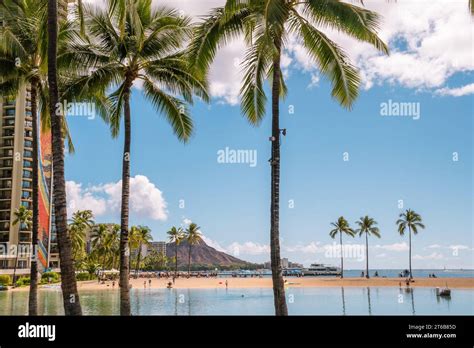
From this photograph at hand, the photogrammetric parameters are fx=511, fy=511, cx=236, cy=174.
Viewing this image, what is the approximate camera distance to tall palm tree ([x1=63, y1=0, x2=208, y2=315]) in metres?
19.5

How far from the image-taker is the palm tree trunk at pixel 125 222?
62.5ft

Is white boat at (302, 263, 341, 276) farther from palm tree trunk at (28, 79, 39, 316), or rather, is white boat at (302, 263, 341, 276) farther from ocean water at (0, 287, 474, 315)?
palm tree trunk at (28, 79, 39, 316)

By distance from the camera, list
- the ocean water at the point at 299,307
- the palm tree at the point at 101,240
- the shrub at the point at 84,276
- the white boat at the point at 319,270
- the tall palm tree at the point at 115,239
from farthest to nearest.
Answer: the white boat at the point at 319,270
the tall palm tree at the point at 115,239
the palm tree at the point at 101,240
the shrub at the point at 84,276
the ocean water at the point at 299,307

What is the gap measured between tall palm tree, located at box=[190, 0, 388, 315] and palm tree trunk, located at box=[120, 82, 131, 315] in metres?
5.04

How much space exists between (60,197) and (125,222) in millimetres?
6019

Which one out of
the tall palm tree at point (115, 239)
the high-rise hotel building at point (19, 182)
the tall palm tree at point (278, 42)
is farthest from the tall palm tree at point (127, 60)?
the tall palm tree at point (115, 239)

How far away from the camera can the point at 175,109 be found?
72.1 feet

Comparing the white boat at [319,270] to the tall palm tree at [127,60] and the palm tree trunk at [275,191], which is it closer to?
the tall palm tree at [127,60]

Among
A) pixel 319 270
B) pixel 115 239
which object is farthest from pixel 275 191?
pixel 319 270

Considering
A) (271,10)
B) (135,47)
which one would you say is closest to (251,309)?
(135,47)

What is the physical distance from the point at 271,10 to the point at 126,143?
889 cm

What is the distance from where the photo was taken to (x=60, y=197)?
46.1 ft
